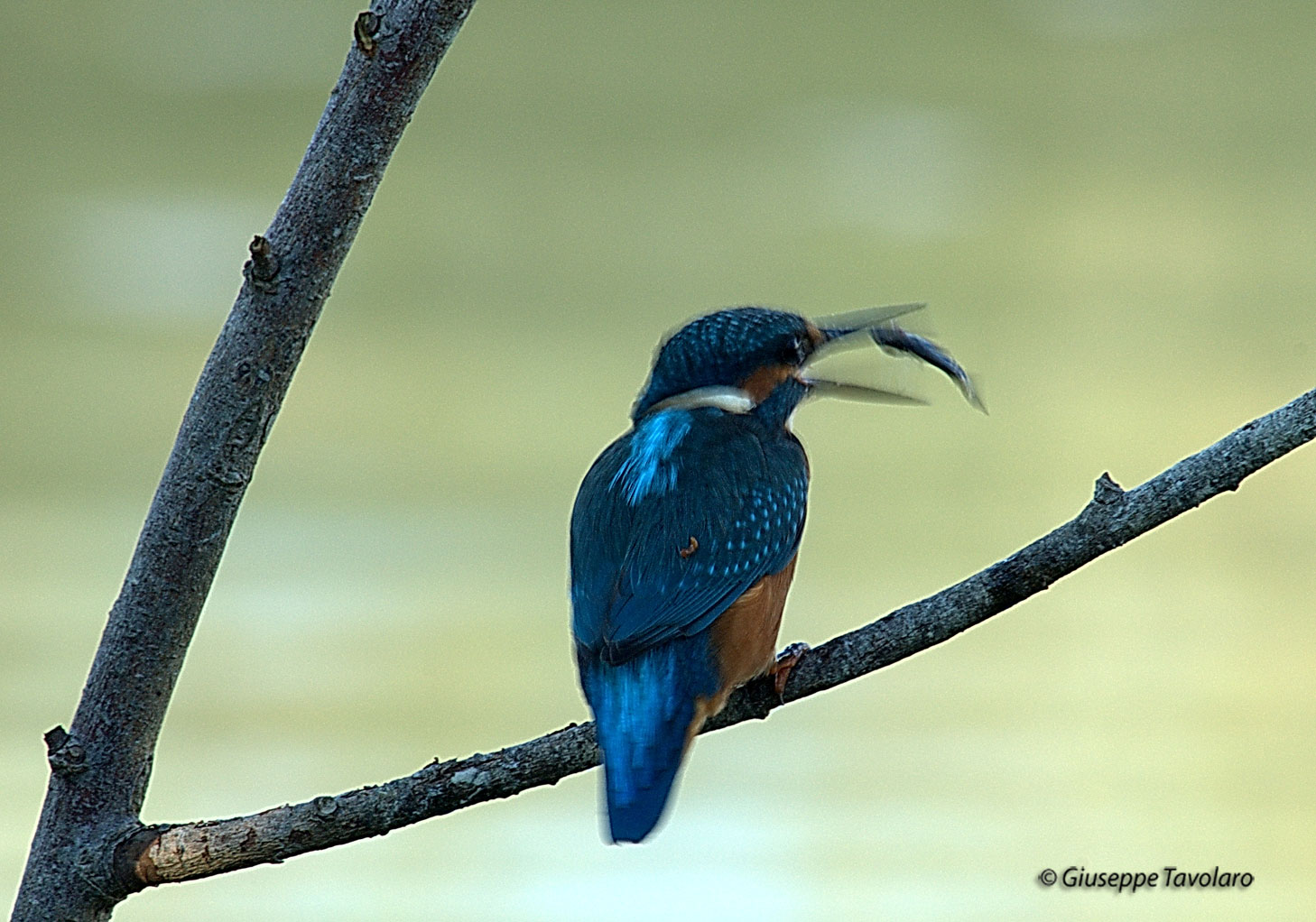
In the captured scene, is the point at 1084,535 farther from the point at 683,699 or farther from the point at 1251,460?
the point at 683,699

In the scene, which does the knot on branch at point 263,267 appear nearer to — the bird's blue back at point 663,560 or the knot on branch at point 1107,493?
the bird's blue back at point 663,560

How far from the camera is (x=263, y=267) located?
0.60 meters

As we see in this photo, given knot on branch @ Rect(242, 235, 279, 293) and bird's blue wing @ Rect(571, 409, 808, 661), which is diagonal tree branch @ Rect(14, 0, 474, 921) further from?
bird's blue wing @ Rect(571, 409, 808, 661)

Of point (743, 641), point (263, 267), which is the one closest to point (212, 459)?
point (263, 267)

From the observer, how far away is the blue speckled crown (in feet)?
2.83

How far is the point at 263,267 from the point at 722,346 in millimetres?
349

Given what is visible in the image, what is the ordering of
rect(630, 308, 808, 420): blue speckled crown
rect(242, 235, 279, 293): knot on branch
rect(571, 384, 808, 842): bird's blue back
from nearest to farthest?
rect(242, 235, 279, 293): knot on branch
rect(571, 384, 808, 842): bird's blue back
rect(630, 308, 808, 420): blue speckled crown

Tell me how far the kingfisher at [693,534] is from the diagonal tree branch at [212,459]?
0.22 meters

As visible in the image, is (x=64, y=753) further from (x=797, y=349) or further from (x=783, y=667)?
(x=797, y=349)

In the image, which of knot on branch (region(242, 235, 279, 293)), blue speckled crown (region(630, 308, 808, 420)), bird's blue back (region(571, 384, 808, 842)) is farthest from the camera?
blue speckled crown (region(630, 308, 808, 420))

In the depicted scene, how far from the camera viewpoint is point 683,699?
71 centimetres

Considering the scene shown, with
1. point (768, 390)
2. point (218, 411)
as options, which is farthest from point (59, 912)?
point (768, 390)

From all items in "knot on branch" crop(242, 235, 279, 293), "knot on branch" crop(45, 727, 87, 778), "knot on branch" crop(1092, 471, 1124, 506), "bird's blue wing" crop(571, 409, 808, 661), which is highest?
"knot on branch" crop(242, 235, 279, 293)

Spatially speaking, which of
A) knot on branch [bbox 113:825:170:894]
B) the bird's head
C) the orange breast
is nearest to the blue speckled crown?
the bird's head
